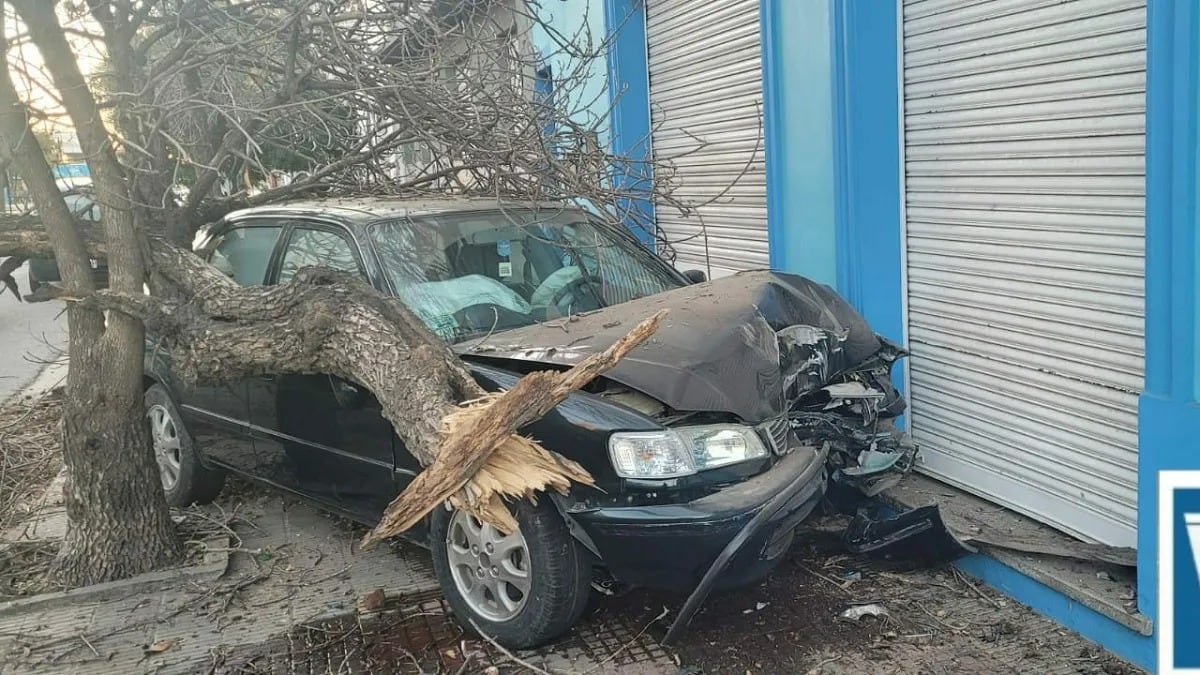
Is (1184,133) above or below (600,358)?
above

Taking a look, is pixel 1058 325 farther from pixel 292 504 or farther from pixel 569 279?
pixel 292 504

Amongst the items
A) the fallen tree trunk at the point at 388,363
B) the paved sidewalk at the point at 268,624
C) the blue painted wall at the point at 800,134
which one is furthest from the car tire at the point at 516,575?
the blue painted wall at the point at 800,134

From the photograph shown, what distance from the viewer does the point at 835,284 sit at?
19.0 ft

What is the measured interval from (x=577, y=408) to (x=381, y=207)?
6.51 feet

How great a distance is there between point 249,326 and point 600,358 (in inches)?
74.0

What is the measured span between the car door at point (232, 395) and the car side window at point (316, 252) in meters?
0.18

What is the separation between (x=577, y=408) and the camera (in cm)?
365

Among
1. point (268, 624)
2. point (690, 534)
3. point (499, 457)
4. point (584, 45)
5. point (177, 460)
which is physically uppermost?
point (584, 45)

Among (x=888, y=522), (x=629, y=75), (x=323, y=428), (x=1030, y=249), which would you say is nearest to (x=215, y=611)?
(x=323, y=428)

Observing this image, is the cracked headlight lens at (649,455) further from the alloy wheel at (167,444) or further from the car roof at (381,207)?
the alloy wheel at (167,444)

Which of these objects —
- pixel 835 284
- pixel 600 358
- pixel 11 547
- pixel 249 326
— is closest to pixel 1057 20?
pixel 835 284

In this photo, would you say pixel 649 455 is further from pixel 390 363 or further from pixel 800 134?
pixel 800 134

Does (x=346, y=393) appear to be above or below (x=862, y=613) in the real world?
above

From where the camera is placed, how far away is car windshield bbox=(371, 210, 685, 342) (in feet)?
15.1
